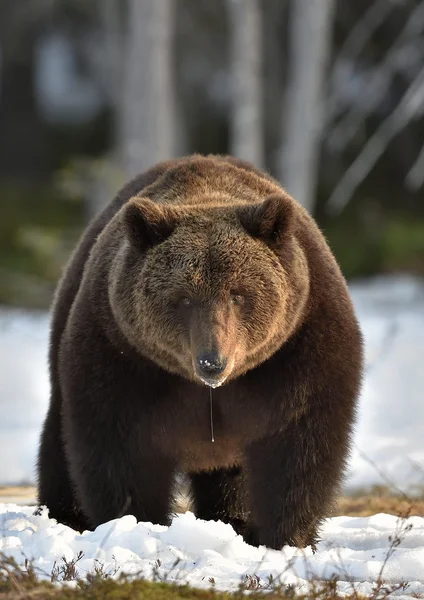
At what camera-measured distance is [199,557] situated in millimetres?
5090

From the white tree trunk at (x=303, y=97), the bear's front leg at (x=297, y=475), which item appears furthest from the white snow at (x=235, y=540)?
the white tree trunk at (x=303, y=97)

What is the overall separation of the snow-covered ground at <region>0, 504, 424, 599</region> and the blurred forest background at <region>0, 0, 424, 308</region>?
9.44 metres

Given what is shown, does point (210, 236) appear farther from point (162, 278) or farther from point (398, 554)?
point (398, 554)

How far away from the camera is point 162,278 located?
559cm

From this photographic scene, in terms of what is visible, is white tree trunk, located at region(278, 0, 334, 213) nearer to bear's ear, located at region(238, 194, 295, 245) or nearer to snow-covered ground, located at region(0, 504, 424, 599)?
bear's ear, located at region(238, 194, 295, 245)

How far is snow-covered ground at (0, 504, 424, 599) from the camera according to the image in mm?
4773

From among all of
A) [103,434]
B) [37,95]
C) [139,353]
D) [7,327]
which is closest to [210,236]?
[139,353]

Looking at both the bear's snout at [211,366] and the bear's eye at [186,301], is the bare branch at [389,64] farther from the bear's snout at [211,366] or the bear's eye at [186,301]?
the bear's snout at [211,366]

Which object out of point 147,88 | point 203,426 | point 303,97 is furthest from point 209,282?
point 303,97

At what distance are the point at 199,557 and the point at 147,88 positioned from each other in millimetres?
15438

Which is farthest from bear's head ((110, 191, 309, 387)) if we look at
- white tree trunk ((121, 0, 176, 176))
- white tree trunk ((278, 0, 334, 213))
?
white tree trunk ((278, 0, 334, 213))

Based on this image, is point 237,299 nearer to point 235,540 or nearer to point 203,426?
point 203,426

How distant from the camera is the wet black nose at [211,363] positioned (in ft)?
17.3

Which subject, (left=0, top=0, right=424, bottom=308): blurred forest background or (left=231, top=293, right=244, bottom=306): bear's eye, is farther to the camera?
(left=0, top=0, right=424, bottom=308): blurred forest background
